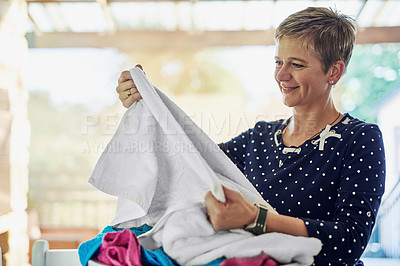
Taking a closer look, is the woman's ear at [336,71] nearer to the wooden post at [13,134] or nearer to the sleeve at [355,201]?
the sleeve at [355,201]

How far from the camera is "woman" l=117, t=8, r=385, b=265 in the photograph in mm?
867

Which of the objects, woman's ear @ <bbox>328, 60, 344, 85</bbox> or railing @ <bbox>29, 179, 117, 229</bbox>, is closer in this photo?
woman's ear @ <bbox>328, 60, 344, 85</bbox>

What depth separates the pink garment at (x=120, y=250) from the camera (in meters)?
0.69

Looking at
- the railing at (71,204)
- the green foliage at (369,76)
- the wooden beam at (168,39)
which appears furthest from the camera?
the green foliage at (369,76)

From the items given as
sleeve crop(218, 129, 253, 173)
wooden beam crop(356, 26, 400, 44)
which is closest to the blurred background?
wooden beam crop(356, 26, 400, 44)

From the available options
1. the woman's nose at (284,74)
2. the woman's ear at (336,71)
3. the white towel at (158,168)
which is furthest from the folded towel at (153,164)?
the woman's ear at (336,71)

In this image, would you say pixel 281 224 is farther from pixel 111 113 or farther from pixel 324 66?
pixel 111 113

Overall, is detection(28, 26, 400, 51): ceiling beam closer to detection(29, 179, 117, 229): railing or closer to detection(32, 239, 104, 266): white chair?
detection(29, 179, 117, 229): railing

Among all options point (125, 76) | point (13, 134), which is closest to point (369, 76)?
point (13, 134)

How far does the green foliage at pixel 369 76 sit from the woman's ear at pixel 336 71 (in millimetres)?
7725

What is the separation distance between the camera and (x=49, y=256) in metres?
1.18

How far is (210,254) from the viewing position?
0.69m

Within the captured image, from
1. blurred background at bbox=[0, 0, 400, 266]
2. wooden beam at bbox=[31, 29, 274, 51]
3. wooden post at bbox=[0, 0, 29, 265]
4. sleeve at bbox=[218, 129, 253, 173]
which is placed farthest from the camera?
wooden beam at bbox=[31, 29, 274, 51]

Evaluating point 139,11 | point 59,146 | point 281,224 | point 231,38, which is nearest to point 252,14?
point 231,38
